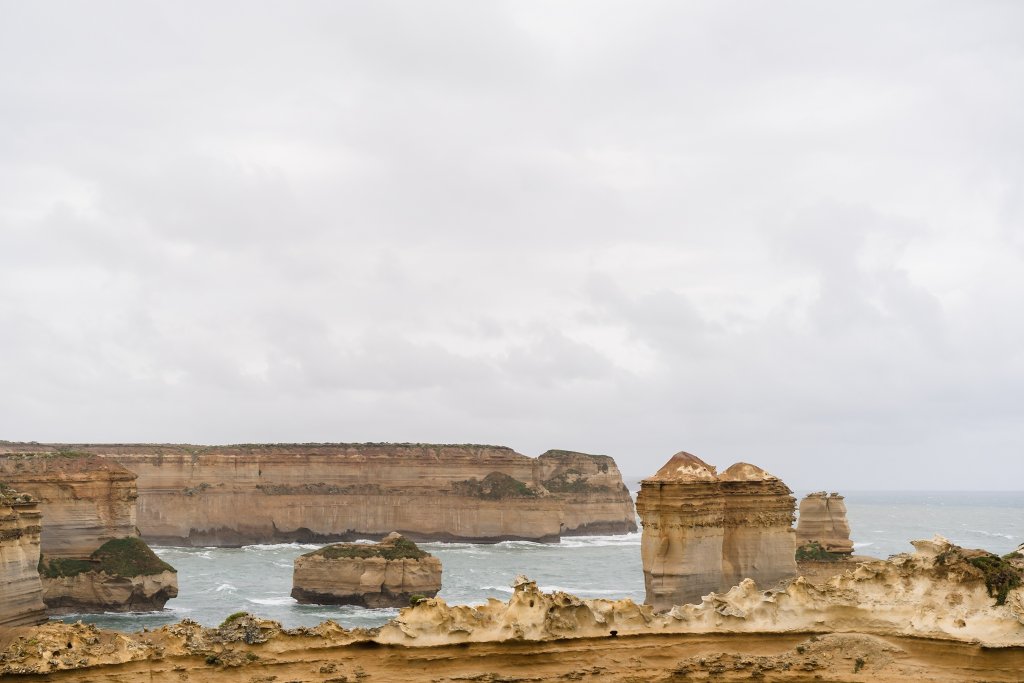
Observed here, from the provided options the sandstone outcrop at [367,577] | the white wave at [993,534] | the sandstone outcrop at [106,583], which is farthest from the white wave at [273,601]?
the white wave at [993,534]

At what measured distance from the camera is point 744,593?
15.9 m

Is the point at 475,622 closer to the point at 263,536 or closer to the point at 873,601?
the point at 873,601

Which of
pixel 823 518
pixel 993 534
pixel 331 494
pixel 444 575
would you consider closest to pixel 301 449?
pixel 331 494

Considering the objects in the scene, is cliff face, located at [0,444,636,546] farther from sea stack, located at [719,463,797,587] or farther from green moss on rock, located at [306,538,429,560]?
sea stack, located at [719,463,797,587]

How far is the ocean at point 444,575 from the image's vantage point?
142 ft

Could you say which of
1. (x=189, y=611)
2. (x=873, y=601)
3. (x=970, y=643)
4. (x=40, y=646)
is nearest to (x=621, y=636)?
(x=873, y=601)

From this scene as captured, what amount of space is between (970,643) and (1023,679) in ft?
2.76

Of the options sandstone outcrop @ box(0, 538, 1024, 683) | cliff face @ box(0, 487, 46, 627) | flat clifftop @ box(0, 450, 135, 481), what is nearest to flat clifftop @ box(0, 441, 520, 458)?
flat clifftop @ box(0, 450, 135, 481)

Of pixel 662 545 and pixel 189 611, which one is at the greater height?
pixel 662 545

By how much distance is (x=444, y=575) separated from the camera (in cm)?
5991

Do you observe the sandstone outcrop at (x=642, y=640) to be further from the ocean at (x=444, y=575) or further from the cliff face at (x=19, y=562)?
the ocean at (x=444, y=575)

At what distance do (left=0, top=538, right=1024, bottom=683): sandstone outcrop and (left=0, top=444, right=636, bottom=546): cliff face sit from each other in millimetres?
72909

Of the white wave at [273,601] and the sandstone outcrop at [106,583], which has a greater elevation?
the sandstone outcrop at [106,583]

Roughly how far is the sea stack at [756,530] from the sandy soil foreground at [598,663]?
10518 mm
